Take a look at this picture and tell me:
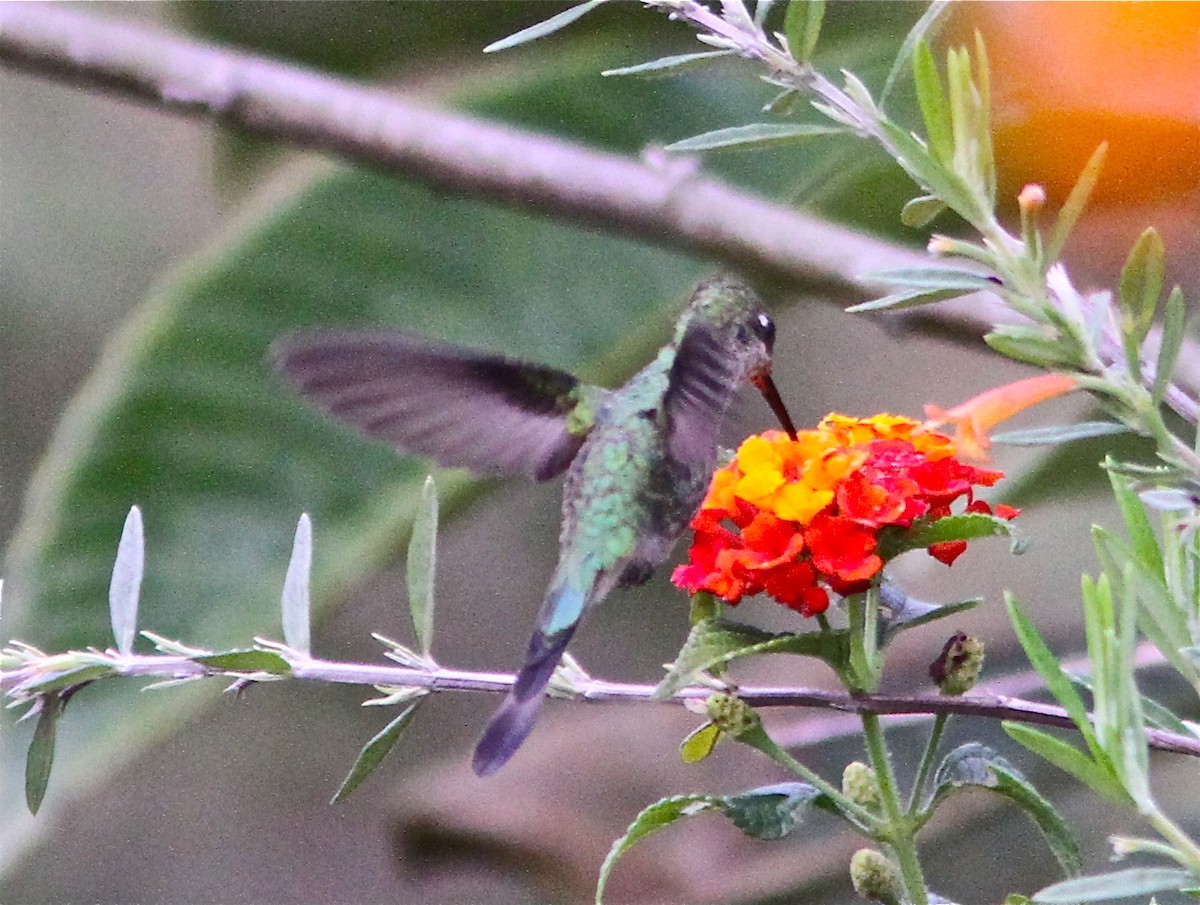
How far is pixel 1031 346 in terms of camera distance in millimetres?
306

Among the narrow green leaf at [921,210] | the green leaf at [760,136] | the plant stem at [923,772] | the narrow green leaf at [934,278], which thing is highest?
the green leaf at [760,136]

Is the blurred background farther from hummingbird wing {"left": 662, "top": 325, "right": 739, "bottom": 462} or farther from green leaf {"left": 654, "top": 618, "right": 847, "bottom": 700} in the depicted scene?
green leaf {"left": 654, "top": 618, "right": 847, "bottom": 700}

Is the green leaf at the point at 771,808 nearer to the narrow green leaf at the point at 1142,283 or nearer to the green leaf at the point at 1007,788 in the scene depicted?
the green leaf at the point at 1007,788

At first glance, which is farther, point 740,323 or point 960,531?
point 740,323

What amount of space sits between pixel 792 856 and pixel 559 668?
0.54m

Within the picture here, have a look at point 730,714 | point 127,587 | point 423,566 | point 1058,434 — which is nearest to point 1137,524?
point 1058,434

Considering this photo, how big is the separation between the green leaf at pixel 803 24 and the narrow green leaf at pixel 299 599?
0.82 feet

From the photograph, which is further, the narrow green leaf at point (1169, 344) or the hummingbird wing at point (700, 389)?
the hummingbird wing at point (700, 389)

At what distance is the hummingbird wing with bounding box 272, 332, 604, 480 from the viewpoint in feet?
1.71

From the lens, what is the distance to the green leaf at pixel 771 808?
1.25ft

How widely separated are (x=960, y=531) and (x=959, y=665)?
53mm

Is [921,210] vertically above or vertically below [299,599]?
above

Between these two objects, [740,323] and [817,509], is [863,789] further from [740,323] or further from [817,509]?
[740,323]

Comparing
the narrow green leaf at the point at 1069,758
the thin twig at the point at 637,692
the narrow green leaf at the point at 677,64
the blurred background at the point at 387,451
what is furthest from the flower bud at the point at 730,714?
the blurred background at the point at 387,451
